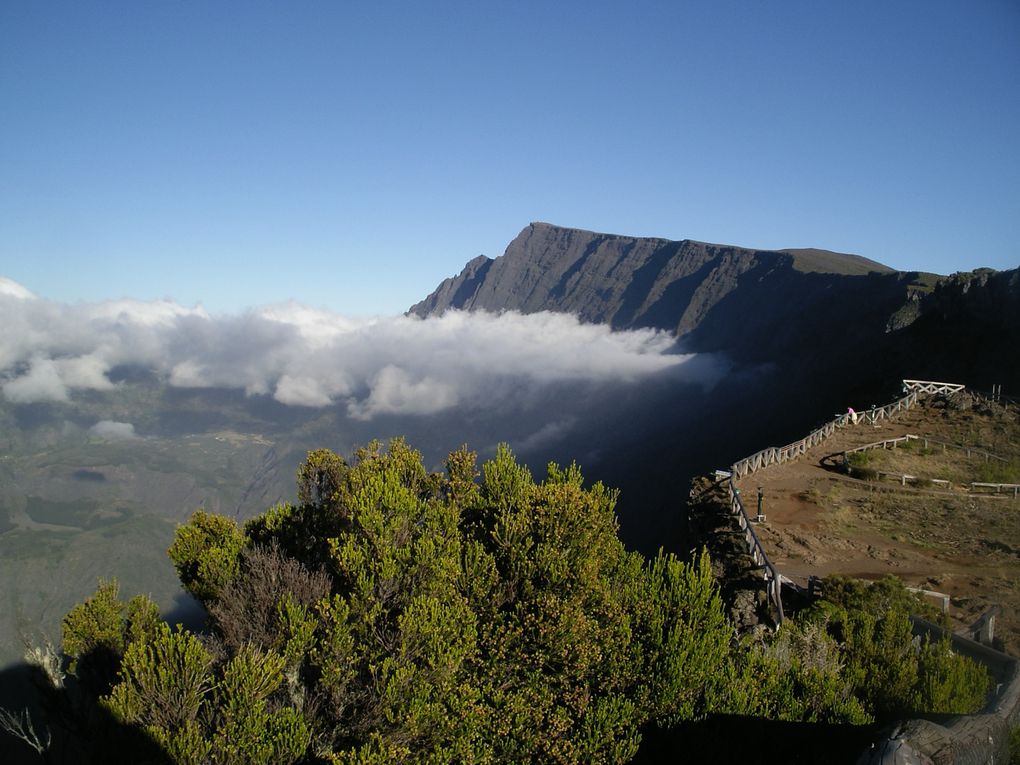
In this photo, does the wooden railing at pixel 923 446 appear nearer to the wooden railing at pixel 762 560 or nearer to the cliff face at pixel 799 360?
the cliff face at pixel 799 360

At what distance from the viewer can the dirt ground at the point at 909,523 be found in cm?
2236

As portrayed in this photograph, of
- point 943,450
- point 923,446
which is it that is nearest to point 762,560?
point 923,446

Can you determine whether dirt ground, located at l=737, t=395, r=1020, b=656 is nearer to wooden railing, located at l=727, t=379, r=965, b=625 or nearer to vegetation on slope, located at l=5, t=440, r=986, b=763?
wooden railing, located at l=727, t=379, r=965, b=625

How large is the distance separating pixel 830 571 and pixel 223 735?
2103 cm

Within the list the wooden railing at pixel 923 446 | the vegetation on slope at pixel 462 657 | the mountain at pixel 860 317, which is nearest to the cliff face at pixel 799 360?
the mountain at pixel 860 317

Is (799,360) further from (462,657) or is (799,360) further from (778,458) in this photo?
(462,657)

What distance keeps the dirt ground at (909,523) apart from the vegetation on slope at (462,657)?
776 centimetres

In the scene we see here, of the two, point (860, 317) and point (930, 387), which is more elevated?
point (860, 317)

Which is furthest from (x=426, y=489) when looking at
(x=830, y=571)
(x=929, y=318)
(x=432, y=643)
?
(x=929, y=318)

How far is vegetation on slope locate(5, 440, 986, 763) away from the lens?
11.1 metres

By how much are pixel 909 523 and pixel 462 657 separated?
25021mm

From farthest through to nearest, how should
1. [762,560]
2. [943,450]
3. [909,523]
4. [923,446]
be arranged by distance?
1. [923,446]
2. [943,450]
3. [909,523]
4. [762,560]

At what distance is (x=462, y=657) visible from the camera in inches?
473

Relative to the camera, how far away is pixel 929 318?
3280 inches
